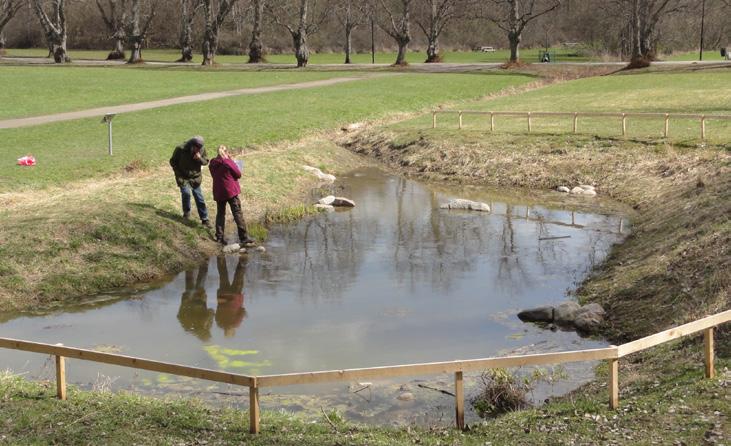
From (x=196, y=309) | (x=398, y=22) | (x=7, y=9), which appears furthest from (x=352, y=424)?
(x=7, y=9)

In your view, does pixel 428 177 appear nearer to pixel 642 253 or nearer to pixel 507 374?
pixel 642 253

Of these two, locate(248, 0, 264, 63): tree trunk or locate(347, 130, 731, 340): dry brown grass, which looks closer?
locate(347, 130, 731, 340): dry brown grass

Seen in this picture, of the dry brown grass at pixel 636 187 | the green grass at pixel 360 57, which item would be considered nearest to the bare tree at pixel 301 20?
the green grass at pixel 360 57

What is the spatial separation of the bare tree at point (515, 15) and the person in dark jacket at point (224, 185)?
49.7m

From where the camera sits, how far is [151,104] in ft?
142

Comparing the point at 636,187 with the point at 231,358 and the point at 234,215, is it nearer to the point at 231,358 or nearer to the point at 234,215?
the point at 234,215

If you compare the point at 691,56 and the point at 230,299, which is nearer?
the point at 230,299

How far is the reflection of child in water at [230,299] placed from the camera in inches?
631

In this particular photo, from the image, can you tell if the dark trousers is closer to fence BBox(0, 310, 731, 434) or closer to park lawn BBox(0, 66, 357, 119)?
fence BBox(0, 310, 731, 434)

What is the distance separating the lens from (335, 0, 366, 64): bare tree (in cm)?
7975

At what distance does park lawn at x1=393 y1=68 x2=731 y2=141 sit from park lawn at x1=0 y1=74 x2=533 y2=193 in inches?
129

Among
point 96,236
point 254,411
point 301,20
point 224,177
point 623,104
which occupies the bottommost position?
point 254,411

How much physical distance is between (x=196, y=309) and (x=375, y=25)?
8131cm

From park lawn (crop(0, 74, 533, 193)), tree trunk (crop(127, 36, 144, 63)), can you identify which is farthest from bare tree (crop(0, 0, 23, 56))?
park lawn (crop(0, 74, 533, 193))
